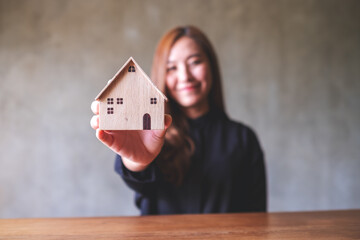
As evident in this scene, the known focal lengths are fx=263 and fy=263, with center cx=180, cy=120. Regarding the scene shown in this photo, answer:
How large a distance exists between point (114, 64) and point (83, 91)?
39 cm

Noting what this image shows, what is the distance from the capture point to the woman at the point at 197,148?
1.29 metres

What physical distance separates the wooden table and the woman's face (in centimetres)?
63

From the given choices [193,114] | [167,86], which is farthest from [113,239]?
[193,114]

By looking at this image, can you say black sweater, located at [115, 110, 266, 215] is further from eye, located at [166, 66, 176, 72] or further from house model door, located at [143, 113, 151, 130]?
house model door, located at [143, 113, 151, 130]

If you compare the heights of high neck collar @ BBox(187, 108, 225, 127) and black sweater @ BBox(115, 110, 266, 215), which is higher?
high neck collar @ BBox(187, 108, 225, 127)

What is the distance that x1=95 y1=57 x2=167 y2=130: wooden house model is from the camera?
650 millimetres

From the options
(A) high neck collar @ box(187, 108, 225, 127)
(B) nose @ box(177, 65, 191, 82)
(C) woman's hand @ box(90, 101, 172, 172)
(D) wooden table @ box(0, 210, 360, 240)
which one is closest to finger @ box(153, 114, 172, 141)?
(C) woman's hand @ box(90, 101, 172, 172)

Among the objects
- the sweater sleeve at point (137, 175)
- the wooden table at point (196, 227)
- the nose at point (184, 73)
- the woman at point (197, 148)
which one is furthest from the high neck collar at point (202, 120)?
the wooden table at point (196, 227)

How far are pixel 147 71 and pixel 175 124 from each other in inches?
46.8

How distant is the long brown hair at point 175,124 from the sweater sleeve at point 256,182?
38 centimetres

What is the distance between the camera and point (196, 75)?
4.27ft

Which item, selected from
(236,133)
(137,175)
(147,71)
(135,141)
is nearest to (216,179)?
(236,133)

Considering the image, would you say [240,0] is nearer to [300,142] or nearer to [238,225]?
[300,142]

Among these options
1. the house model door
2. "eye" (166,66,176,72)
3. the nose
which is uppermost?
"eye" (166,66,176,72)
